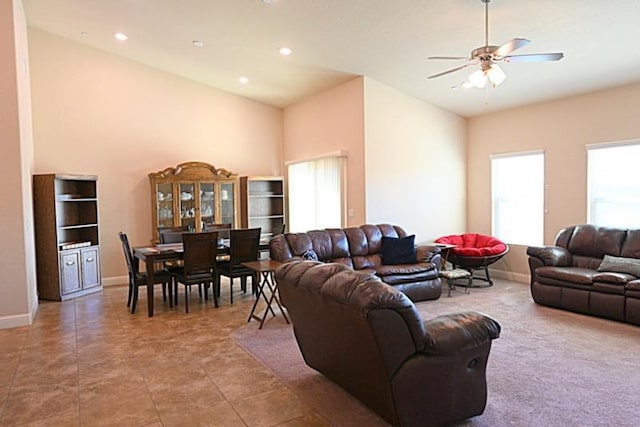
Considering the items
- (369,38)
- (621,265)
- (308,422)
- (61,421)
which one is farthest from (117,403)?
(621,265)

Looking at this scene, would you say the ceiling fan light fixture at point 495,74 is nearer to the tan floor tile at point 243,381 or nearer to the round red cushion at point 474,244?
the tan floor tile at point 243,381

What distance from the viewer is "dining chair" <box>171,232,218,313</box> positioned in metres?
5.26

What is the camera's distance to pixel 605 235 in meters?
5.34

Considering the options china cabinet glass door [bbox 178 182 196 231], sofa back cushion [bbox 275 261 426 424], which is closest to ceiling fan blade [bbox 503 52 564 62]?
sofa back cushion [bbox 275 261 426 424]

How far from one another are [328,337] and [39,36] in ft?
21.3

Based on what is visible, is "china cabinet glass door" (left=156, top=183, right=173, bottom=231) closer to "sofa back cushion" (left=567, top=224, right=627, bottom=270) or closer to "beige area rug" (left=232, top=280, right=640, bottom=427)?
"beige area rug" (left=232, top=280, right=640, bottom=427)

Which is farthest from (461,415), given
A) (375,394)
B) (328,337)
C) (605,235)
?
(605,235)

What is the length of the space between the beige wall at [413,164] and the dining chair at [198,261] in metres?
2.41

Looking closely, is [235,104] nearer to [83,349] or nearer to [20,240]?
[20,240]

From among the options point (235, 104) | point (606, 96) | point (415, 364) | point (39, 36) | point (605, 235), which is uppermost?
point (39, 36)

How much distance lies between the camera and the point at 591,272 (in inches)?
198

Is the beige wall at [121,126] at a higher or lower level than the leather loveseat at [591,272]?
higher

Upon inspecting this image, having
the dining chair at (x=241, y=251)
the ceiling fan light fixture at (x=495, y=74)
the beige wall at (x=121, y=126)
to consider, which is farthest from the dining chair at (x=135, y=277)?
the ceiling fan light fixture at (x=495, y=74)

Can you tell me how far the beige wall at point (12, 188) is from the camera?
15.6ft
